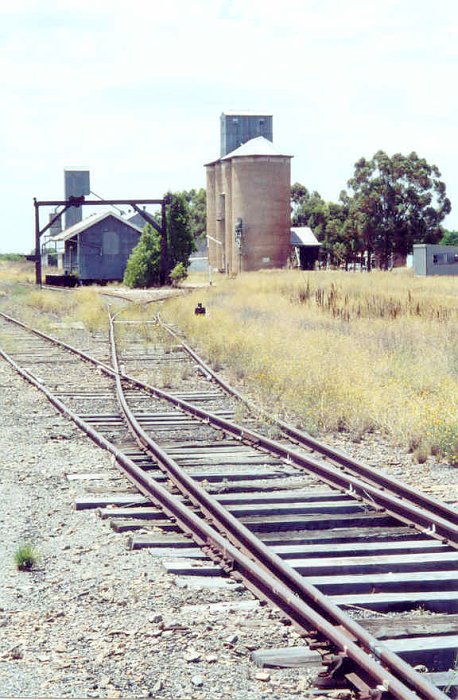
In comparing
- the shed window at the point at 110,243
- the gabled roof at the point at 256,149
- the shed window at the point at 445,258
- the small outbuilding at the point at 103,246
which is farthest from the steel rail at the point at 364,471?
the gabled roof at the point at 256,149

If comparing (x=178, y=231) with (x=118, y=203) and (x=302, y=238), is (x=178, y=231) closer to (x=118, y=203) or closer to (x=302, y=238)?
(x=118, y=203)

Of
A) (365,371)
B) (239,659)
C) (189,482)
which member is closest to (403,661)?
(239,659)

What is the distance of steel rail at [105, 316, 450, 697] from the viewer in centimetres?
444

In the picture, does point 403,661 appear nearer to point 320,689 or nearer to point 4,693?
point 320,689

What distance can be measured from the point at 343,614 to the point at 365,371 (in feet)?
31.6

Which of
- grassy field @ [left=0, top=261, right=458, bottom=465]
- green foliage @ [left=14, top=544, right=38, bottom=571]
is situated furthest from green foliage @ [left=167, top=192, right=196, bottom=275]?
green foliage @ [left=14, top=544, right=38, bottom=571]

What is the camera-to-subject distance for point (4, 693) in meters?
4.38

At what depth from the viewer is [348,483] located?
834 cm

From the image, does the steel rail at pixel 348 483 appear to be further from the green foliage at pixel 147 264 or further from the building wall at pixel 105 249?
the building wall at pixel 105 249

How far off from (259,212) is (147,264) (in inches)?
887

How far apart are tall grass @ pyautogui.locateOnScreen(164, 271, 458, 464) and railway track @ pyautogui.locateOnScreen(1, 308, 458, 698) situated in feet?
3.70

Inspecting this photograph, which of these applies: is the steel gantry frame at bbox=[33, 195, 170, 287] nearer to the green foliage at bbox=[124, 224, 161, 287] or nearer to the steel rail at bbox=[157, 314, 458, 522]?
the green foliage at bbox=[124, 224, 161, 287]

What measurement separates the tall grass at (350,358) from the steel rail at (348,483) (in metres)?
1.05

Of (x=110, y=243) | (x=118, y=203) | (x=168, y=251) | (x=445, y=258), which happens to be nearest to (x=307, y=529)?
(x=118, y=203)
